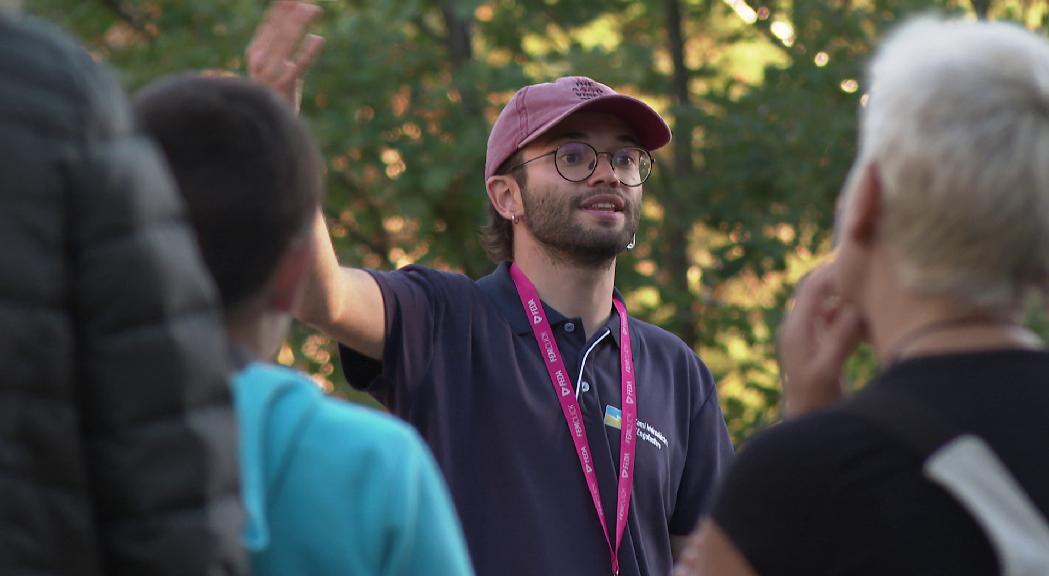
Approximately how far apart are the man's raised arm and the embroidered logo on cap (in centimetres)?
90

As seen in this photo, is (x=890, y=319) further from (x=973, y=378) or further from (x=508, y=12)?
(x=508, y=12)

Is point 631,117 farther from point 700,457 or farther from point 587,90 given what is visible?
point 700,457

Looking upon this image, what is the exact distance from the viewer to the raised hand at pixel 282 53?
237cm

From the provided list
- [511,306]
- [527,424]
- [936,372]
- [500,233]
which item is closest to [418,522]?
[936,372]

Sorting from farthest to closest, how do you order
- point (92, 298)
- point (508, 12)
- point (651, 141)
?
point (508, 12) → point (651, 141) → point (92, 298)

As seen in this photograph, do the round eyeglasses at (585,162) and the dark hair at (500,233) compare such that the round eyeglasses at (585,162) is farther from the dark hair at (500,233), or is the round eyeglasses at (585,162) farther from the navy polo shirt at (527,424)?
the navy polo shirt at (527,424)

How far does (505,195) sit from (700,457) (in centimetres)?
100

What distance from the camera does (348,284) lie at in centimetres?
329

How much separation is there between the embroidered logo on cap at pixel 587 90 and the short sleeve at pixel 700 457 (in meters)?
0.84

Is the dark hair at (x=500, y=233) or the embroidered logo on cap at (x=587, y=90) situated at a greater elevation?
the embroidered logo on cap at (x=587, y=90)

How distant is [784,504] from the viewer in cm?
165

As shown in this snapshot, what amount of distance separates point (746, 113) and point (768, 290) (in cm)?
98

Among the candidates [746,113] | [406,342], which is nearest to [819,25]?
[746,113]

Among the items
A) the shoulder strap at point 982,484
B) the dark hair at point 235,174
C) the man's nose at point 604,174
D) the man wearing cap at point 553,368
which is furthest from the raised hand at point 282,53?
the man's nose at point 604,174
